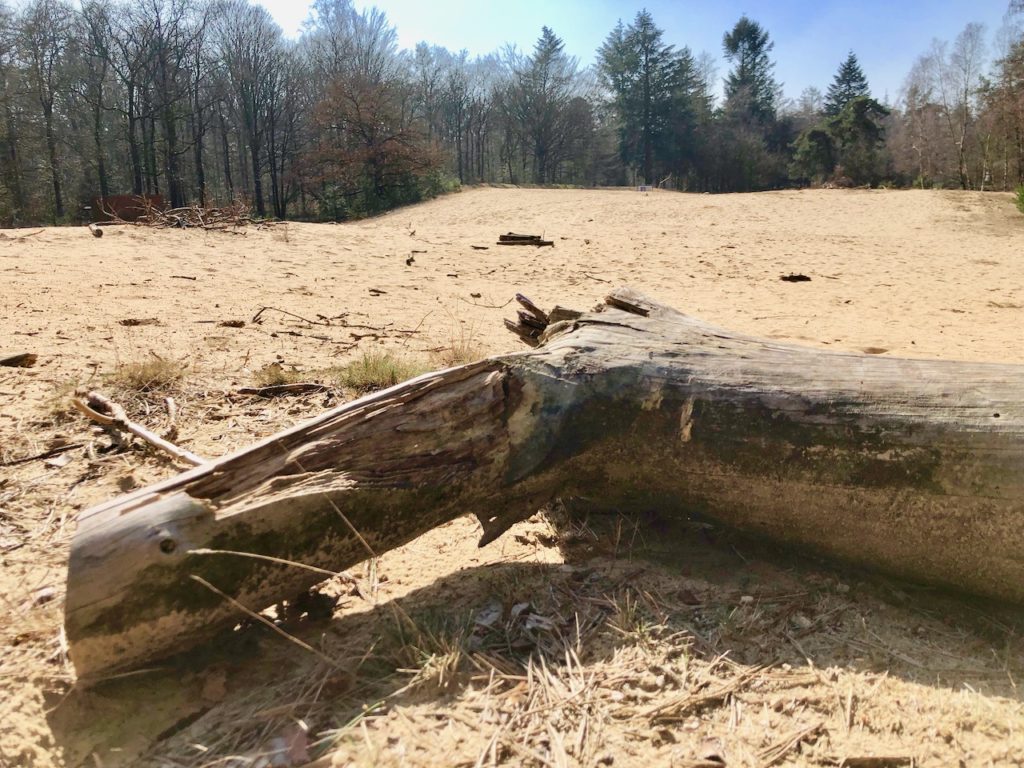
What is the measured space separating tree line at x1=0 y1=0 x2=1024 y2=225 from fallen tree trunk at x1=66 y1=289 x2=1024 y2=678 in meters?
19.0

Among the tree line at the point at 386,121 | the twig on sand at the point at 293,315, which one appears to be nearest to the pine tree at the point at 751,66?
the tree line at the point at 386,121

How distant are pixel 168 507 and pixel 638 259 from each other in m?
9.30

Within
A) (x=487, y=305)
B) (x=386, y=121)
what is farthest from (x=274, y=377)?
(x=386, y=121)

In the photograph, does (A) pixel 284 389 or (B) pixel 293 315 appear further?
(B) pixel 293 315

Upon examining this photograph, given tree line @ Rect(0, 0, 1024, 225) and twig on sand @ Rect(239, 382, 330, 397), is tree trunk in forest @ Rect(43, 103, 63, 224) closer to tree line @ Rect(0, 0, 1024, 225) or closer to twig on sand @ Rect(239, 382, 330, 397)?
tree line @ Rect(0, 0, 1024, 225)

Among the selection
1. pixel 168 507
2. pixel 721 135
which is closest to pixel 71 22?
pixel 721 135

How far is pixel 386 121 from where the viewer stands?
2681cm

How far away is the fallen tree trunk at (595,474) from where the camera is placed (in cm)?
179

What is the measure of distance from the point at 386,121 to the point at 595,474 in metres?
27.1

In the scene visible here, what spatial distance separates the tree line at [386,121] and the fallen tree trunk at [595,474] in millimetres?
18999

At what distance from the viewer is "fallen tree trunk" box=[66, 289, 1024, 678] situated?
179 cm

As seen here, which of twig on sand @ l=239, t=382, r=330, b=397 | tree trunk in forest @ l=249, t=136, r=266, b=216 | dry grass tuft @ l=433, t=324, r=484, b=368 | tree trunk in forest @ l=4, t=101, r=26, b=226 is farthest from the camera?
tree trunk in forest @ l=249, t=136, r=266, b=216

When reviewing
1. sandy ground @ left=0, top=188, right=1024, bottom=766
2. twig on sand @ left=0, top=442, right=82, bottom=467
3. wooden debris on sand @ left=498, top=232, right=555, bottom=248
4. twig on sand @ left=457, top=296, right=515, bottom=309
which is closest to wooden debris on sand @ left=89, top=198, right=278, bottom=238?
wooden debris on sand @ left=498, top=232, right=555, bottom=248

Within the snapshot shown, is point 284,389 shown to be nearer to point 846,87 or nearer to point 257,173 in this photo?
point 257,173
